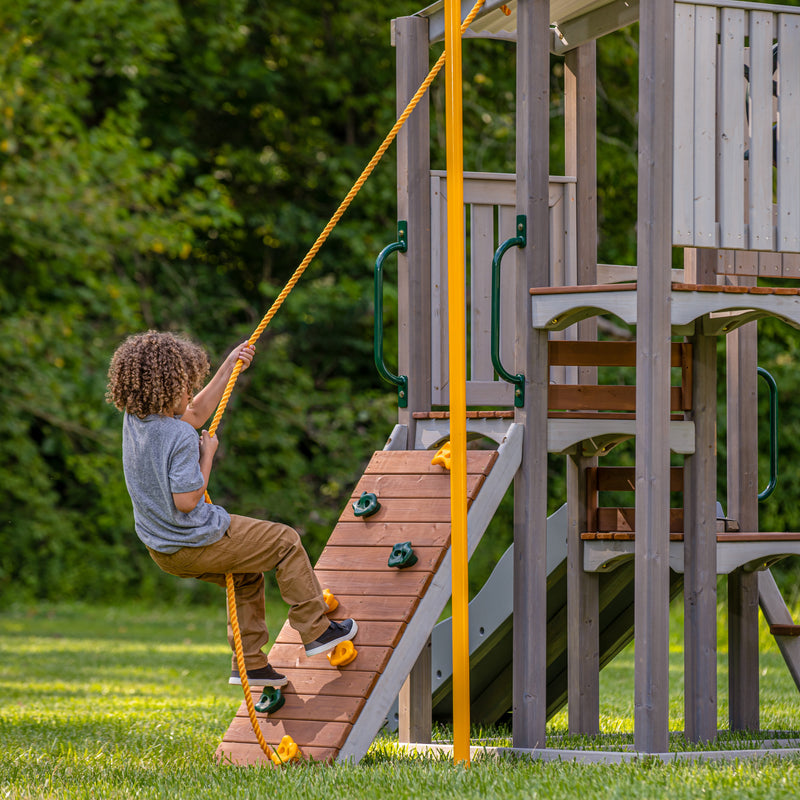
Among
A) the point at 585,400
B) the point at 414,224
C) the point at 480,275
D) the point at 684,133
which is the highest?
the point at 684,133

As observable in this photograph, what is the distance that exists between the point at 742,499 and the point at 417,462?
1.86m

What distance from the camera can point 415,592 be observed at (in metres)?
5.20

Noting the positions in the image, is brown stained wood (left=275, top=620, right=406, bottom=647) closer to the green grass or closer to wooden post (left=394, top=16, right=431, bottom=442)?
the green grass

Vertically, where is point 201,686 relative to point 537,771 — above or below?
below

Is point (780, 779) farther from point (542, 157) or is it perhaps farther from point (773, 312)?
point (542, 157)

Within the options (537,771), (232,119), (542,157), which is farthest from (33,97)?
(537,771)

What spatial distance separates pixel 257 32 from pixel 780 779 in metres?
16.9

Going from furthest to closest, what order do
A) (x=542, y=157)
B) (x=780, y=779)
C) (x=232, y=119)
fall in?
(x=232, y=119) → (x=542, y=157) → (x=780, y=779)

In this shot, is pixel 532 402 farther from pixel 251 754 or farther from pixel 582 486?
pixel 251 754

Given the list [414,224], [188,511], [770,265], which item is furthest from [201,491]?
[770,265]

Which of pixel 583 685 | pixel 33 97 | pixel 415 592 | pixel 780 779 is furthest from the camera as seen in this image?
pixel 33 97

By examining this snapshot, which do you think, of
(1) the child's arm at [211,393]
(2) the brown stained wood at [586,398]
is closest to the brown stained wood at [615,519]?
(2) the brown stained wood at [586,398]

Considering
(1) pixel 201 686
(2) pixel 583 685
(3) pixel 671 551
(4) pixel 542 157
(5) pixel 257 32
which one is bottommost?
(1) pixel 201 686

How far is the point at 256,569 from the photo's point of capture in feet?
16.7
